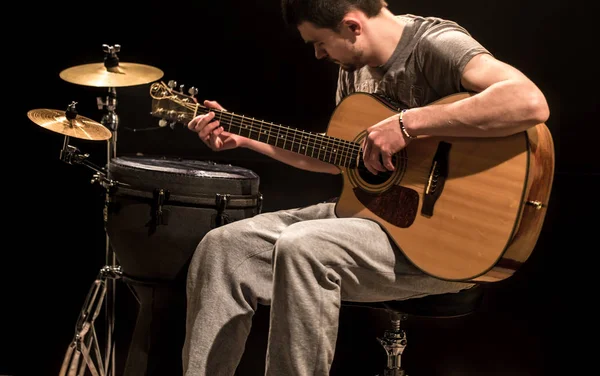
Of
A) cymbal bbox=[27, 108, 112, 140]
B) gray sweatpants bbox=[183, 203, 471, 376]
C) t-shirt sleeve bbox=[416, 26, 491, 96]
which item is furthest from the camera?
cymbal bbox=[27, 108, 112, 140]

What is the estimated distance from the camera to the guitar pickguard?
70.4 inches

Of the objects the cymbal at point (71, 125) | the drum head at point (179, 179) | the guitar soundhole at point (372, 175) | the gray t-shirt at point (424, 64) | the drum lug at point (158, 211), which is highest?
the gray t-shirt at point (424, 64)

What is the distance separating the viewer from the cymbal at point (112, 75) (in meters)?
2.44

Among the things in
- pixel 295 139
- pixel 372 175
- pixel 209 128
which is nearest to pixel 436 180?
pixel 372 175

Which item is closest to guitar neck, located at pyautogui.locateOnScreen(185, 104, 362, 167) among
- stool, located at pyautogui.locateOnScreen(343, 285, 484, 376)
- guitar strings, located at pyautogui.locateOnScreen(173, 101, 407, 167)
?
guitar strings, located at pyautogui.locateOnScreen(173, 101, 407, 167)

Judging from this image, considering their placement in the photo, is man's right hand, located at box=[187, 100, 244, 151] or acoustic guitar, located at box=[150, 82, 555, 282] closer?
acoustic guitar, located at box=[150, 82, 555, 282]

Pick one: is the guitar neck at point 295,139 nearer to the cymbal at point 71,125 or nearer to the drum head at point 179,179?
the drum head at point 179,179

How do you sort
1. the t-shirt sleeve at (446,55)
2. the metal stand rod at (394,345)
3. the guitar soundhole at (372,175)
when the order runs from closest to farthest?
the t-shirt sleeve at (446,55) → the guitar soundhole at (372,175) → the metal stand rod at (394,345)

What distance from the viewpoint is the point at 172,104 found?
6.93 ft

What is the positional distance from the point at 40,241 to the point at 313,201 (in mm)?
1268

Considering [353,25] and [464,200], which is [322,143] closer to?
[353,25]

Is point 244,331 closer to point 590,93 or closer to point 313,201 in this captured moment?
point 313,201

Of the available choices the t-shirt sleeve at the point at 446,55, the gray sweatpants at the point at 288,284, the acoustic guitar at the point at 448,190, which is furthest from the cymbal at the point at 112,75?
the t-shirt sleeve at the point at 446,55

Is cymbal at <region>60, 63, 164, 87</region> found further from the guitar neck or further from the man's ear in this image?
the man's ear
